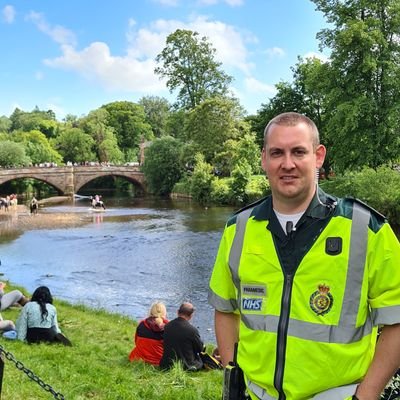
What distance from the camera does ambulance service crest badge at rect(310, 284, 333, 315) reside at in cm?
219

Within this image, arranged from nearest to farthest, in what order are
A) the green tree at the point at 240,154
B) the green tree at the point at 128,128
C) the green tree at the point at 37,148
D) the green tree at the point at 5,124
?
the green tree at the point at 240,154 < the green tree at the point at 37,148 < the green tree at the point at 128,128 < the green tree at the point at 5,124

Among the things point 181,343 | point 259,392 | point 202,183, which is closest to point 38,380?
point 259,392

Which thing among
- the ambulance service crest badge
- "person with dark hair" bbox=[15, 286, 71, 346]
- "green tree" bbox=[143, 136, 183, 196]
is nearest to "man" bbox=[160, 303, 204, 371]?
"person with dark hair" bbox=[15, 286, 71, 346]

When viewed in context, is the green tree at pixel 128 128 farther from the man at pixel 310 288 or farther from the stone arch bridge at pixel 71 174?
the man at pixel 310 288

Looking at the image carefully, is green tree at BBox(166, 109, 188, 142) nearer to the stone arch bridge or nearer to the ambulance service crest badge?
the stone arch bridge

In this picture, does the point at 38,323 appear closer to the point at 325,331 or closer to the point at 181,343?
the point at 181,343

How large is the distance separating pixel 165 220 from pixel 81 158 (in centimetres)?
5201

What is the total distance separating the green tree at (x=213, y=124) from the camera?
1901 inches

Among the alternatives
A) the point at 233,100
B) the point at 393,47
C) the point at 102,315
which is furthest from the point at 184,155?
the point at 102,315

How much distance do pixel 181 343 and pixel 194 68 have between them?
4935 centimetres

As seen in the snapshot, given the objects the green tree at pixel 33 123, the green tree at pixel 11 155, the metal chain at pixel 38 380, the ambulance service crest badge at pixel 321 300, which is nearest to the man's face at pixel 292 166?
the ambulance service crest badge at pixel 321 300

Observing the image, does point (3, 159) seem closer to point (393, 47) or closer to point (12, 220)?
point (12, 220)

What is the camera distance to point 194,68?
5419 centimetres

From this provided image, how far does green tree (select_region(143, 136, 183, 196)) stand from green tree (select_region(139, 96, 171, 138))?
153ft
